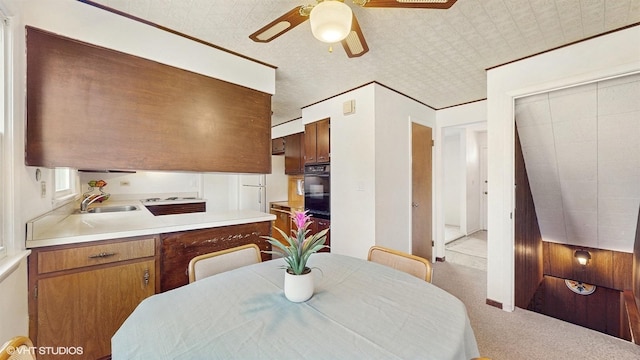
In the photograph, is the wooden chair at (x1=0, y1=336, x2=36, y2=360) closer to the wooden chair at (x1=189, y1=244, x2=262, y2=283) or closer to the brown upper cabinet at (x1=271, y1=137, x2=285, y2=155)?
the wooden chair at (x1=189, y1=244, x2=262, y2=283)

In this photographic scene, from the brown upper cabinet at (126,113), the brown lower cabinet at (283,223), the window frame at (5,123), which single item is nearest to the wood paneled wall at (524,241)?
the brown upper cabinet at (126,113)

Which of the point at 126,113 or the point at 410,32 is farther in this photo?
the point at 410,32

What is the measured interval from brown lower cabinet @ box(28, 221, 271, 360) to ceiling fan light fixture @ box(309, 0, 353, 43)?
65.9 inches

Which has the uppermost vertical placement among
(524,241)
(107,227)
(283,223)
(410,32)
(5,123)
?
(410,32)

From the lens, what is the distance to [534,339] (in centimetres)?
189

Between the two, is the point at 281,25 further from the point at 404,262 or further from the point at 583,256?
the point at 583,256

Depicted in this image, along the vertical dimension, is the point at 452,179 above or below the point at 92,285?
above

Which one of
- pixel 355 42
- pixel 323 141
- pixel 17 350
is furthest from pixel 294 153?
pixel 17 350

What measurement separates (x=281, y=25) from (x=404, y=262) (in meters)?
1.54

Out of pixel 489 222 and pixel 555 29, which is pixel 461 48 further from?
pixel 489 222

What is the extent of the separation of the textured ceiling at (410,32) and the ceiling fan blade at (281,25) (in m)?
0.25

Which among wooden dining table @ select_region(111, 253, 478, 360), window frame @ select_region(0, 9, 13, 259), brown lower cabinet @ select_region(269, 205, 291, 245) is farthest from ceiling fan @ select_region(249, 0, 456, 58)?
brown lower cabinet @ select_region(269, 205, 291, 245)

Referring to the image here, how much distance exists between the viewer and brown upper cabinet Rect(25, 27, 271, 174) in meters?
1.48

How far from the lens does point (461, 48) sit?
6.76ft
